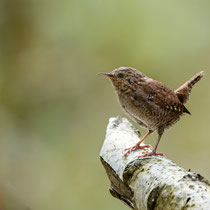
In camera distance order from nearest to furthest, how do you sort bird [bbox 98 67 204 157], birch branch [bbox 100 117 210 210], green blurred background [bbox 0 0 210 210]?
birch branch [bbox 100 117 210 210] < bird [bbox 98 67 204 157] < green blurred background [bbox 0 0 210 210]

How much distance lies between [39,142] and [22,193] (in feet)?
2.91

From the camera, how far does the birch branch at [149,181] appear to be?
83.2 inches

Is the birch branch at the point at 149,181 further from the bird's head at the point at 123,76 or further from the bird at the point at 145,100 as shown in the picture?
the bird's head at the point at 123,76

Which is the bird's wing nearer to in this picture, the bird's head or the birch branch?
the bird's head

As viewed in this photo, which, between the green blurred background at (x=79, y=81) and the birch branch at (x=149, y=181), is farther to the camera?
the green blurred background at (x=79, y=81)

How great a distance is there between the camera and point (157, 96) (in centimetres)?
351

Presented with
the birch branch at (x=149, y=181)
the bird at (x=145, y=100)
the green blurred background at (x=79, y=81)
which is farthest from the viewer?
the green blurred background at (x=79, y=81)

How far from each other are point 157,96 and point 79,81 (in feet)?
14.2

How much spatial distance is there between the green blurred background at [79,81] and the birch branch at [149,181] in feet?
12.2

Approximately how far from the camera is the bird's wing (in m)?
3.48

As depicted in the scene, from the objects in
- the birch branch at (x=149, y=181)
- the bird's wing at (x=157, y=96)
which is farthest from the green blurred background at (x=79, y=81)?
the birch branch at (x=149, y=181)

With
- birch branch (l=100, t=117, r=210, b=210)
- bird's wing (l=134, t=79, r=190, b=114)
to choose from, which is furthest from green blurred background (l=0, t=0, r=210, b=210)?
birch branch (l=100, t=117, r=210, b=210)

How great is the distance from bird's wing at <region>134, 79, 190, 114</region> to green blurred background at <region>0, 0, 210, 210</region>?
11.2 ft

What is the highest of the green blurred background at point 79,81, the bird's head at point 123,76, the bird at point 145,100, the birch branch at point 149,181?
the green blurred background at point 79,81
